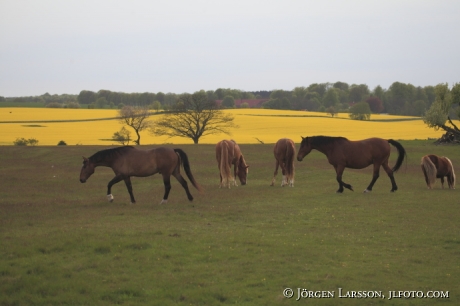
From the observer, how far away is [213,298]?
7.37 metres

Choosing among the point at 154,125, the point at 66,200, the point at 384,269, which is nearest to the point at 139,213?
the point at 66,200

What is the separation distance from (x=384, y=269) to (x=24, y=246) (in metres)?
6.07

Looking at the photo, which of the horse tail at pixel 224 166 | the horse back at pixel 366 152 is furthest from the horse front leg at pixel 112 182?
the horse back at pixel 366 152

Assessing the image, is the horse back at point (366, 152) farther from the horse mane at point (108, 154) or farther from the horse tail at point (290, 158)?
the horse mane at point (108, 154)

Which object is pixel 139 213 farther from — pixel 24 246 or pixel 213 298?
pixel 213 298

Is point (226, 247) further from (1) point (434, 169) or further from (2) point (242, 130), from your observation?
(2) point (242, 130)

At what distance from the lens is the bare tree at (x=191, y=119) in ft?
178

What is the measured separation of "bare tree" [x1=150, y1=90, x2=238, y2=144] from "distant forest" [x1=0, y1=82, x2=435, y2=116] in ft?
118

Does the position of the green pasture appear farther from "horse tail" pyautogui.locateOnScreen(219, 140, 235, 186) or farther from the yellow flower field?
the yellow flower field

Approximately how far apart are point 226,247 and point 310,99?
11391cm

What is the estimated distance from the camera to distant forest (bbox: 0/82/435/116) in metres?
107

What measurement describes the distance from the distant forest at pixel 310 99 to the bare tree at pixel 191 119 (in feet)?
118

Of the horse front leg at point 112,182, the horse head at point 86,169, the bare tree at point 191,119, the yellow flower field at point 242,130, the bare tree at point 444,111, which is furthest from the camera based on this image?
the bare tree at point 191,119

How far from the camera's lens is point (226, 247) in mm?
9789
